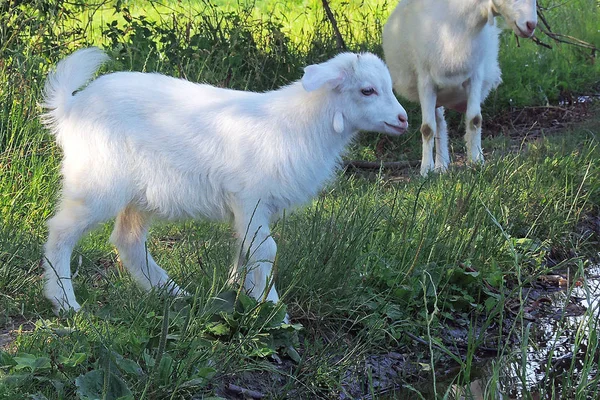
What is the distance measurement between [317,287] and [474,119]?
3231 millimetres

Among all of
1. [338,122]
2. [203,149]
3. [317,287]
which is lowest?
[317,287]

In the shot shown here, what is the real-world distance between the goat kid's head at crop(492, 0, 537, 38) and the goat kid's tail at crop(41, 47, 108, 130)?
10.9ft

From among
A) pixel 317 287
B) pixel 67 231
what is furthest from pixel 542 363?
pixel 67 231

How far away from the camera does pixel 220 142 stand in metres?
4.18

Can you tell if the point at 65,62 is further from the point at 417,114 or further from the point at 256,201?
the point at 417,114

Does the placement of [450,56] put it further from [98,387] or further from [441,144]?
[98,387]

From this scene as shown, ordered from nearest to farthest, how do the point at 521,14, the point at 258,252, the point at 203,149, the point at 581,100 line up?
the point at 258,252
the point at 203,149
the point at 521,14
the point at 581,100

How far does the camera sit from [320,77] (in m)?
4.14

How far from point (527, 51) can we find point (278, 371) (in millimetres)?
7037

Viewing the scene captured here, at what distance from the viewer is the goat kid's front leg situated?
7035 millimetres

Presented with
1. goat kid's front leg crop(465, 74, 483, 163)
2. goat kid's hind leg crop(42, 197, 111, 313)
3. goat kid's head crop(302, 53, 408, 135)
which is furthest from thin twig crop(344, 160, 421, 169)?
goat kid's hind leg crop(42, 197, 111, 313)

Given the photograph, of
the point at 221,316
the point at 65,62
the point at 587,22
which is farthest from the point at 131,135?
the point at 587,22

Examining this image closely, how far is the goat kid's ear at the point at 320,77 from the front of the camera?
162 inches

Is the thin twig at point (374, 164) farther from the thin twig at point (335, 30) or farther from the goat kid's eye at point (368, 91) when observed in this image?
the goat kid's eye at point (368, 91)
